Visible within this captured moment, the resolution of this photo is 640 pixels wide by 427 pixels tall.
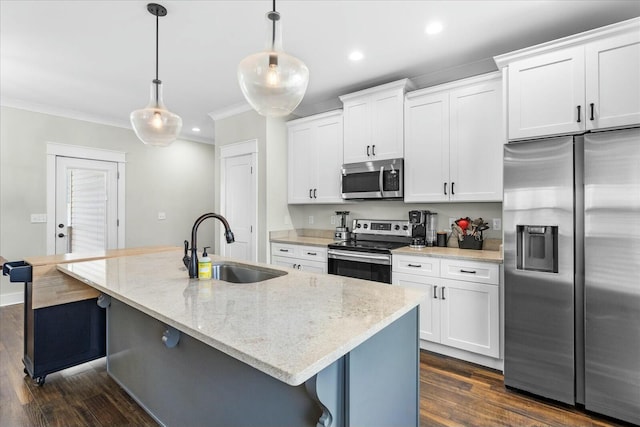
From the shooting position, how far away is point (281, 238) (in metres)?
4.11

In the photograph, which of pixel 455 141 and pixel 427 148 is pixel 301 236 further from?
pixel 455 141

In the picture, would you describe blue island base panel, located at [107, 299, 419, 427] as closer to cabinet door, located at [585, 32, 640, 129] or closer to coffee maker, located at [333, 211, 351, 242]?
cabinet door, located at [585, 32, 640, 129]

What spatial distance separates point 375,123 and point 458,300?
1917mm

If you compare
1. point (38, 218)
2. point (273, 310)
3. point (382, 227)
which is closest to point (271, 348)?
point (273, 310)

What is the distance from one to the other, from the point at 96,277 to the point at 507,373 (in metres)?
2.71

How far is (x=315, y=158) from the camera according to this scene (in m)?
3.99

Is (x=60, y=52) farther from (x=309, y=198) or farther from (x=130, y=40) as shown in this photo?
(x=309, y=198)

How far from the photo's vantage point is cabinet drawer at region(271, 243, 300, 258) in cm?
376

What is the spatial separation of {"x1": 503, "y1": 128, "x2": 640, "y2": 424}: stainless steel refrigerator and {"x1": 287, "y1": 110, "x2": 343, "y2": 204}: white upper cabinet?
192 centimetres

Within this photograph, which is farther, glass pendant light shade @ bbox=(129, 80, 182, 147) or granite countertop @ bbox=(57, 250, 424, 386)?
glass pendant light shade @ bbox=(129, 80, 182, 147)

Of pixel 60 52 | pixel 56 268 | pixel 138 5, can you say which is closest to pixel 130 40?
pixel 138 5

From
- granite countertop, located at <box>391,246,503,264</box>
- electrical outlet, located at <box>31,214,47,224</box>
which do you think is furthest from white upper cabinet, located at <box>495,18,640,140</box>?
electrical outlet, located at <box>31,214,47,224</box>

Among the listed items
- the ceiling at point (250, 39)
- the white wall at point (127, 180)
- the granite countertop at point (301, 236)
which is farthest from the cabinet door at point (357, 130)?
the white wall at point (127, 180)

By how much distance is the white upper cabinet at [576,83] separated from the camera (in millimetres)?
1955
